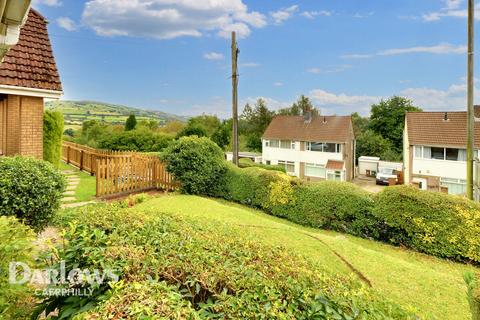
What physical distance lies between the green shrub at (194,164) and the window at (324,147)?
2389cm

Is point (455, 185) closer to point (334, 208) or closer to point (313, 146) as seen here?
point (313, 146)

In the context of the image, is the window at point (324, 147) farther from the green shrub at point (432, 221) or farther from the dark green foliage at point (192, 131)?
the green shrub at point (432, 221)

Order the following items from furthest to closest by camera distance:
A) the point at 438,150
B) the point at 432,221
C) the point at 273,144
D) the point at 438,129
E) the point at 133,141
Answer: the point at 273,144, the point at 133,141, the point at 438,129, the point at 438,150, the point at 432,221

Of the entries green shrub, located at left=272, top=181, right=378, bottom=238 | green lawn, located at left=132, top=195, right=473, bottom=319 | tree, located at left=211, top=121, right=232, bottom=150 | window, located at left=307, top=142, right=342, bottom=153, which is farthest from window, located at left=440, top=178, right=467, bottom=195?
tree, located at left=211, top=121, right=232, bottom=150

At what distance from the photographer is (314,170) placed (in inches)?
1417

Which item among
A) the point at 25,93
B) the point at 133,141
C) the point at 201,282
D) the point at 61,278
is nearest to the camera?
the point at 201,282

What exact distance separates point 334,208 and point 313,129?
89.7ft

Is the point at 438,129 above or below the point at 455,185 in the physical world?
above

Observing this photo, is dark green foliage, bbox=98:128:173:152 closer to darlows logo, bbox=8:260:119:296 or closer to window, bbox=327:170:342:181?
window, bbox=327:170:342:181

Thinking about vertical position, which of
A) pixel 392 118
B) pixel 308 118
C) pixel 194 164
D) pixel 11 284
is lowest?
pixel 11 284

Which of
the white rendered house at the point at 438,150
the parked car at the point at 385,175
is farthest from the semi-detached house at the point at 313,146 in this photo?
the white rendered house at the point at 438,150

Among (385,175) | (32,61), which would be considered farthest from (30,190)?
(385,175)

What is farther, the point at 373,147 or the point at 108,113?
the point at 373,147

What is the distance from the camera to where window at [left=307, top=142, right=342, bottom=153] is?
3388 centimetres
